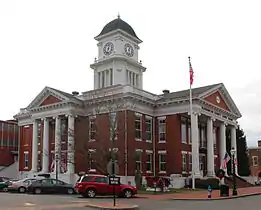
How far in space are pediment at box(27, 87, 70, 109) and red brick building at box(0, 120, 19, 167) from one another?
46.7ft

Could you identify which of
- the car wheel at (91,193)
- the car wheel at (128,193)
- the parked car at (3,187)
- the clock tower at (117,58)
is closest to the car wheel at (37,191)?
the parked car at (3,187)

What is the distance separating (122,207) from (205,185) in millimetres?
22522

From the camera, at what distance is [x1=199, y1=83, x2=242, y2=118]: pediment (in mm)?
A: 45803

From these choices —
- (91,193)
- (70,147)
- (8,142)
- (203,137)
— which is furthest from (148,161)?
(8,142)

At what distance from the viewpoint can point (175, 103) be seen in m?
44.0

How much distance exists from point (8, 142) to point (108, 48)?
23.0m

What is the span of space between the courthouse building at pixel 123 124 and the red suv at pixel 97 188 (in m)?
8.90

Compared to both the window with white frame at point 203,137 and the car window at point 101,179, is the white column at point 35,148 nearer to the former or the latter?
the window with white frame at point 203,137

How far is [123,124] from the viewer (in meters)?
41.5

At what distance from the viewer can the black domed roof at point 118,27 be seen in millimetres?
52438

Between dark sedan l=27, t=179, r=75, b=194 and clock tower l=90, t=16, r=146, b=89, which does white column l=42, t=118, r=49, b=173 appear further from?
Answer: dark sedan l=27, t=179, r=75, b=194

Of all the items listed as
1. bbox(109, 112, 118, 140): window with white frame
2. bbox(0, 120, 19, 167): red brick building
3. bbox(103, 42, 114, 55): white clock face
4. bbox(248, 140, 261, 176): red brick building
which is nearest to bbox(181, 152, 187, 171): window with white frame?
bbox(109, 112, 118, 140): window with white frame

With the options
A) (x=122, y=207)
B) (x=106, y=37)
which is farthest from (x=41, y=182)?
(x=106, y=37)

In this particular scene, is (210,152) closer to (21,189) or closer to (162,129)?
(162,129)
